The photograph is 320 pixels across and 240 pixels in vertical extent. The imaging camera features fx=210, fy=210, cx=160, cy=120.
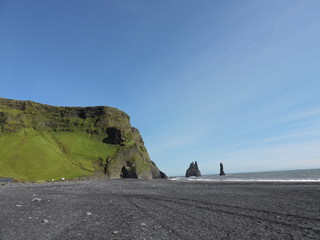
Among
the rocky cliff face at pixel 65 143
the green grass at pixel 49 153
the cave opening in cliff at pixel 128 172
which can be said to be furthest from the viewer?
the cave opening in cliff at pixel 128 172

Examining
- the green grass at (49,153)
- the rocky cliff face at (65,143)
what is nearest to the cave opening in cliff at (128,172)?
the rocky cliff face at (65,143)

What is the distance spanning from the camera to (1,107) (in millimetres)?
143250

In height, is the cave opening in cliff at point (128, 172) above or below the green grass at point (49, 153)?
below

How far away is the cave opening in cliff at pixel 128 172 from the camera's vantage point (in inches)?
5001

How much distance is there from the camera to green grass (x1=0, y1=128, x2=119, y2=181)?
94688 millimetres

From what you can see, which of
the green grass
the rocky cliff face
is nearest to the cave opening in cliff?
the rocky cliff face

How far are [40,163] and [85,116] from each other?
235 feet

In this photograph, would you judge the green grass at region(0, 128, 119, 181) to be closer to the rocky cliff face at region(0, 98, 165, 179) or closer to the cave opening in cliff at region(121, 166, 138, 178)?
the rocky cliff face at region(0, 98, 165, 179)

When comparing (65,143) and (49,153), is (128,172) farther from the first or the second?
(65,143)

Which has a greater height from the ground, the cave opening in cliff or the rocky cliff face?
the rocky cliff face

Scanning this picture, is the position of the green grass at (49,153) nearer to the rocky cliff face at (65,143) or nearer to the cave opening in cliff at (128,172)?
the rocky cliff face at (65,143)

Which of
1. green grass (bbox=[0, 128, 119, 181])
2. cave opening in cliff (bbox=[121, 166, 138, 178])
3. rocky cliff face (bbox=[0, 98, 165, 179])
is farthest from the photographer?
cave opening in cliff (bbox=[121, 166, 138, 178])

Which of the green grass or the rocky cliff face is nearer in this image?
the green grass

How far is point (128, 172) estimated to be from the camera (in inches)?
5054
